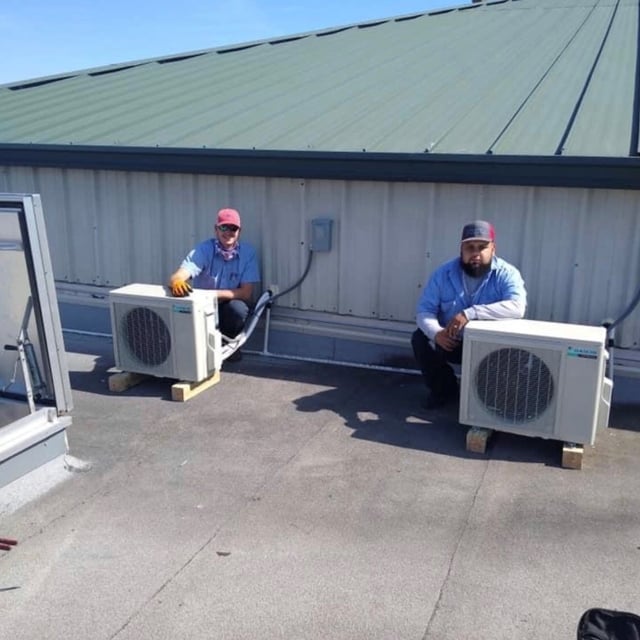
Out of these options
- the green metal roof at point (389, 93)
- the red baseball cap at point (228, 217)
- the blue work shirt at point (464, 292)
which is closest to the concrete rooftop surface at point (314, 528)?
the blue work shirt at point (464, 292)

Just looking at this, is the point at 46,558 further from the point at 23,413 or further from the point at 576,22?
the point at 576,22

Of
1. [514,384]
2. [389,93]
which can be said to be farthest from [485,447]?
[389,93]

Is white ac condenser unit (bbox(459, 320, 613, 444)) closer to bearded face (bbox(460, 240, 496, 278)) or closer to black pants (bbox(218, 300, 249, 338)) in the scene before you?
bearded face (bbox(460, 240, 496, 278))

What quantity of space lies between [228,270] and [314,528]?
2.93m

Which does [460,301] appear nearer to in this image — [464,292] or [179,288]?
[464,292]

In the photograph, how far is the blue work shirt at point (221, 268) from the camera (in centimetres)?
595

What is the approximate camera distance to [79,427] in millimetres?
4887

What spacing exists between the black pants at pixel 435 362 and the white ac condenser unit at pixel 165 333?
5.16 feet

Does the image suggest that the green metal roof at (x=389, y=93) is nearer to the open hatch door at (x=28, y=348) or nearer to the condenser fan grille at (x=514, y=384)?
the condenser fan grille at (x=514, y=384)

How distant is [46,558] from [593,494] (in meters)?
2.85

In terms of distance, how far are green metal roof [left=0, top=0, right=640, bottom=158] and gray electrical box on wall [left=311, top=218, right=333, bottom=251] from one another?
0.59 meters

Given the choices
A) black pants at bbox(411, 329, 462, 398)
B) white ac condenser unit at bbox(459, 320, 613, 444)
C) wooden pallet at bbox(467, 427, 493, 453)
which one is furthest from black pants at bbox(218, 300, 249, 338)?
wooden pallet at bbox(467, 427, 493, 453)

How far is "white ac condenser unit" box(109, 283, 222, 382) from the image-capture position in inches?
209

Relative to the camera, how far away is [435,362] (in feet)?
16.6
